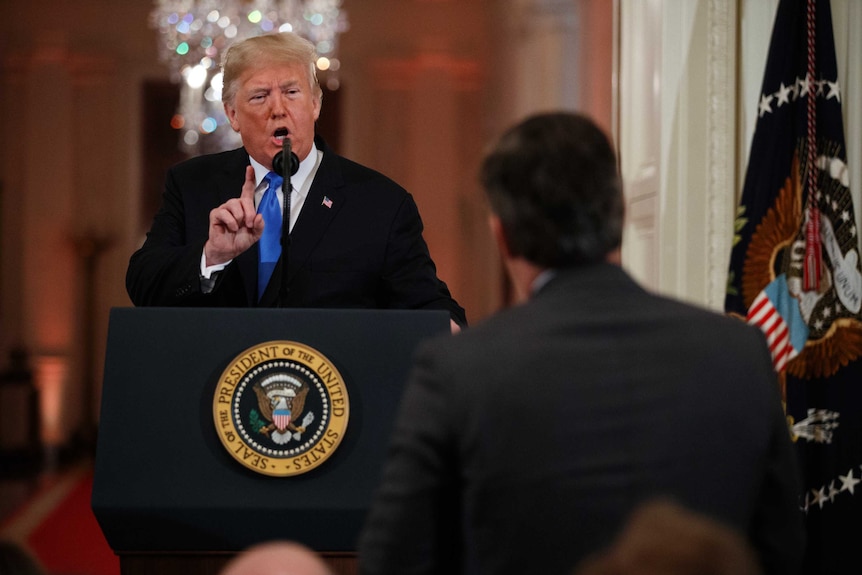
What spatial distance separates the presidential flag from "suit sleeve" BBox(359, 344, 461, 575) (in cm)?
224

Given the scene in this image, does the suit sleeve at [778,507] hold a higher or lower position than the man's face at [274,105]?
lower

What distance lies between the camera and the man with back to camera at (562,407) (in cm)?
128

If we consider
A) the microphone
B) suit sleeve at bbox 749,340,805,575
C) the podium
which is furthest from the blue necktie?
suit sleeve at bbox 749,340,805,575

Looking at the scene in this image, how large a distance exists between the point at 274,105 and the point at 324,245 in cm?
33

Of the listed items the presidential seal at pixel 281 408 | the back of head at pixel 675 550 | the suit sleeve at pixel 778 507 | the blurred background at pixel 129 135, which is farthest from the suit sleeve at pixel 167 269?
the blurred background at pixel 129 135

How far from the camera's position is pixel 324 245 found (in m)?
2.38

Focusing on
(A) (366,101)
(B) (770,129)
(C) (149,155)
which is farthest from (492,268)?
(B) (770,129)

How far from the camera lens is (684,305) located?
1383 mm

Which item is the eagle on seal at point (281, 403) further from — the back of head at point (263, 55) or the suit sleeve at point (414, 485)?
the back of head at point (263, 55)

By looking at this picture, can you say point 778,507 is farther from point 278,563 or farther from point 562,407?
point 278,563

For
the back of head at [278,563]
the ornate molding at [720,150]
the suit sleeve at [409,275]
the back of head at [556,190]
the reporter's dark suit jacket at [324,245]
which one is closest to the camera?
the back of head at [278,563]

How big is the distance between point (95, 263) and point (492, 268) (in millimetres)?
3494

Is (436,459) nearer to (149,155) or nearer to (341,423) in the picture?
(341,423)

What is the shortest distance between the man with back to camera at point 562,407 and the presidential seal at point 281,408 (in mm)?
470
